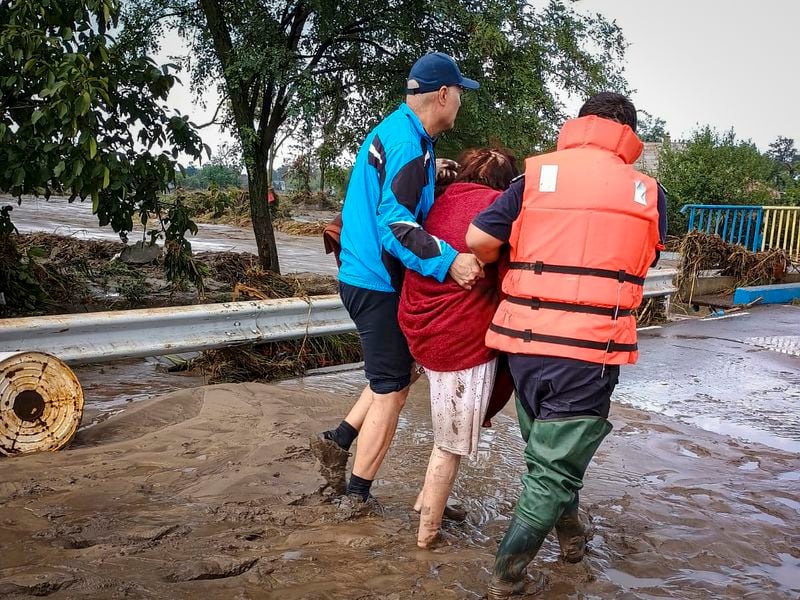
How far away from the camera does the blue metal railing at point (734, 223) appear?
615 inches

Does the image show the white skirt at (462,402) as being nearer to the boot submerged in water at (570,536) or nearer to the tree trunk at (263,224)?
the boot submerged in water at (570,536)

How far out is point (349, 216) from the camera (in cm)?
375

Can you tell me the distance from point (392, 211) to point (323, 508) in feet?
4.85

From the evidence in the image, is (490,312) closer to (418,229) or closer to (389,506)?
(418,229)

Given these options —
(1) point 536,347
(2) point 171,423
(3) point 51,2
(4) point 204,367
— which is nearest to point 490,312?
(1) point 536,347

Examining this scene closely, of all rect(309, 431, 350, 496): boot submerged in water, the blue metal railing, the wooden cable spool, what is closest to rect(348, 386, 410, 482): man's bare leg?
rect(309, 431, 350, 496): boot submerged in water

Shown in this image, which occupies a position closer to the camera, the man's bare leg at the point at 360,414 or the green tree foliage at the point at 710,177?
the man's bare leg at the point at 360,414

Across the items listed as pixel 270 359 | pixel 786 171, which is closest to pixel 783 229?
pixel 270 359

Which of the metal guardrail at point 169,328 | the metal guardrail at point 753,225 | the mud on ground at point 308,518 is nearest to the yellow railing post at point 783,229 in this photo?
the metal guardrail at point 753,225

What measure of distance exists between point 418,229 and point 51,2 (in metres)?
4.36

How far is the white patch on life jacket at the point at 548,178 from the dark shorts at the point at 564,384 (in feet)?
2.10

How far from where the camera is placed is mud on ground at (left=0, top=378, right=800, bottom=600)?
308 cm

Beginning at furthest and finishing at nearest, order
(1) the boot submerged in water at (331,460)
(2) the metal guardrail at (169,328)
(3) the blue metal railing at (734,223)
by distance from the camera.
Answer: (3) the blue metal railing at (734,223), (2) the metal guardrail at (169,328), (1) the boot submerged in water at (331,460)

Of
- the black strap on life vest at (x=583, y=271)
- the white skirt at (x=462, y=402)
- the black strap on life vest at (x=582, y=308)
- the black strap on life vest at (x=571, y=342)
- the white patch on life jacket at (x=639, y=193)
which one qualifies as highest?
the white patch on life jacket at (x=639, y=193)
